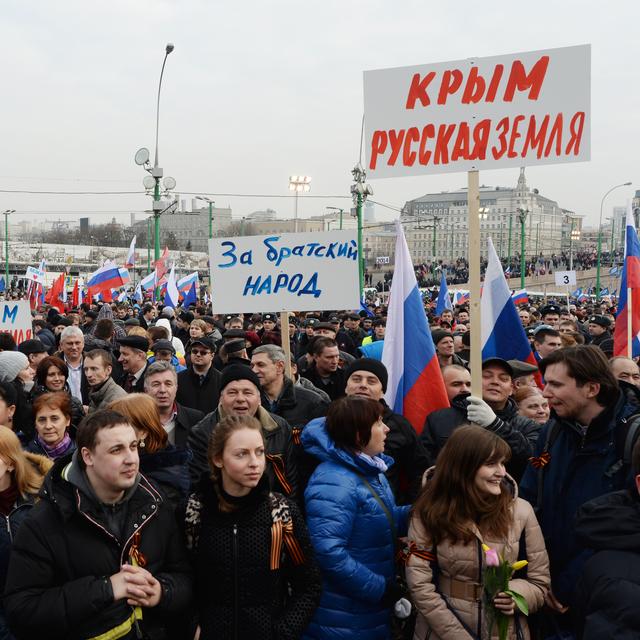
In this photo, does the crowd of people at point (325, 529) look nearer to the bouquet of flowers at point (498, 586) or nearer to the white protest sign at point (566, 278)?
the bouquet of flowers at point (498, 586)

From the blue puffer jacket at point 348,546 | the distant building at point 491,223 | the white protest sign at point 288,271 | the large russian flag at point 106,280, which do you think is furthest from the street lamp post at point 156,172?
the distant building at point 491,223

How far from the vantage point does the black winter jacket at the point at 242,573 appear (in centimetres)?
297

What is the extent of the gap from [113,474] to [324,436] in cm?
104

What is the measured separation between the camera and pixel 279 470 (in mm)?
3561

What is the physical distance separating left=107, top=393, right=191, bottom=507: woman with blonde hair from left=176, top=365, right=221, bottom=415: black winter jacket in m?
2.87

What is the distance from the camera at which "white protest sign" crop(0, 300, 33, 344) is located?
7.95 m

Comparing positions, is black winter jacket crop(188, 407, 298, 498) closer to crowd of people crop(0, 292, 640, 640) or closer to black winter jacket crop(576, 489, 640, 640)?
crowd of people crop(0, 292, 640, 640)

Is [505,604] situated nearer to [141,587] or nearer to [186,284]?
[141,587]

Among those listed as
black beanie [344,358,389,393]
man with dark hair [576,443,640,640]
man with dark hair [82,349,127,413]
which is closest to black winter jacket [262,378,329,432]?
black beanie [344,358,389,393]

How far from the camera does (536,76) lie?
426cm

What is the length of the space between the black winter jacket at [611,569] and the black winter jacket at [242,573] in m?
1.17

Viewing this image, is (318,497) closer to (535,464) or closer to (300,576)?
(300,576)

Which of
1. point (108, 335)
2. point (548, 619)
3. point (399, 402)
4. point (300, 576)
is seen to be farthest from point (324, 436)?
point (108, 335)

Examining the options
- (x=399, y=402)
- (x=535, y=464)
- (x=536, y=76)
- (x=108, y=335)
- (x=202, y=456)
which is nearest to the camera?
(x=535, y=464)
